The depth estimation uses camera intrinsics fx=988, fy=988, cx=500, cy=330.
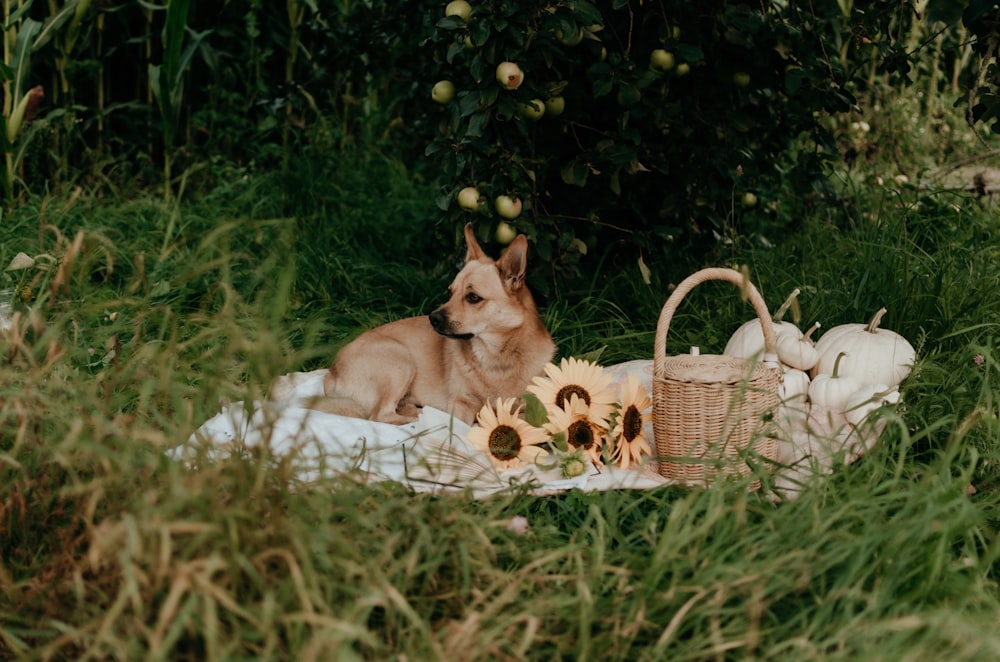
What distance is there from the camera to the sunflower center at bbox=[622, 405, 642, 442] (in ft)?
9.46

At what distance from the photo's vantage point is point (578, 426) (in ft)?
9.60

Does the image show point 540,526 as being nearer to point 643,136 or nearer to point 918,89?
point 643,136

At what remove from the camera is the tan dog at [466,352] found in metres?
3.43

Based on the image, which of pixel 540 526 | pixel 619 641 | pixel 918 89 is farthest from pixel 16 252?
pixel 918 89

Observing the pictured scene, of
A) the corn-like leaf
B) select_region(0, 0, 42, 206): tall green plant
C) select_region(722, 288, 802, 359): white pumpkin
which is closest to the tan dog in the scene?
select_region(722, 288, 802, 359): white pumpkin

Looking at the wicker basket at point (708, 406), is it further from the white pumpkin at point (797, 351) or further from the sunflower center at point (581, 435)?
the white pumpkin at point (797, 351)

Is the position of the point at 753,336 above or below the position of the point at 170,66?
below

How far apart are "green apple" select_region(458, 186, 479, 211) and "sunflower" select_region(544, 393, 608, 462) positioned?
95cm

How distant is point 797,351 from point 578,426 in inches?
33.2

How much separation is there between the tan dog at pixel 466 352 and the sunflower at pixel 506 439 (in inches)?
20.8

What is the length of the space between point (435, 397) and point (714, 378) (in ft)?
4.25

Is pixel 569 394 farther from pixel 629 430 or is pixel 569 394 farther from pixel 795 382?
pixel 795 382

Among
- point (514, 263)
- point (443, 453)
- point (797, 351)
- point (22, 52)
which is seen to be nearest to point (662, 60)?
point (514, 263)

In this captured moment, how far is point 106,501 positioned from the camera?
214cm
